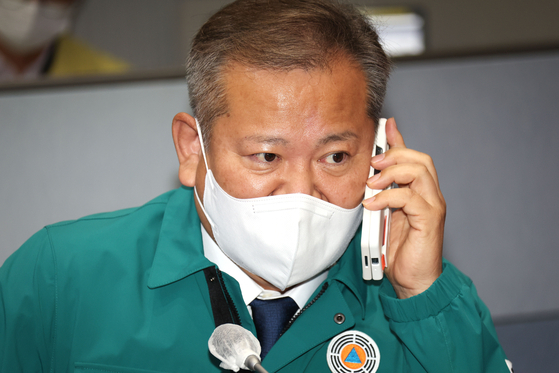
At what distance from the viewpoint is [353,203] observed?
1.20 metres

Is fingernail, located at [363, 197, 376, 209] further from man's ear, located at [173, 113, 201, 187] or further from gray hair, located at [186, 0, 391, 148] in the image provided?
man's ear, located at [173, 113, 201, 187]

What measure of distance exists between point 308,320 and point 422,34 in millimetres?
1858

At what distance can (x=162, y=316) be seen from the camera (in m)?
1.24

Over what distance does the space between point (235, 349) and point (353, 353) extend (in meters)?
0.47

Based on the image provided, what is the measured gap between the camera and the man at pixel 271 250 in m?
1.10

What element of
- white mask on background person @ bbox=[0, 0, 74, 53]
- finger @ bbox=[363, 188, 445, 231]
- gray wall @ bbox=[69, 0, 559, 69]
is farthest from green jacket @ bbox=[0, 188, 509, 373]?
white mask on background person @ bbox=[0, 0, 74, 53]

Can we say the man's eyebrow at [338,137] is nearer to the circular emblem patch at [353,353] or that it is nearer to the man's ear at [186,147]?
the man's ear at [186,147]

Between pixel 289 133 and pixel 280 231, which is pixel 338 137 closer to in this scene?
pixel 289 133

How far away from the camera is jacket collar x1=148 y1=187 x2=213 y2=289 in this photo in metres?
1.25

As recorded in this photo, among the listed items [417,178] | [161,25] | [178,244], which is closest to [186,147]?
[178,244]

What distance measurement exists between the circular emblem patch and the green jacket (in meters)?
0.01

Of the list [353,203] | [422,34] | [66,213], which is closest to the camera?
[353,203]

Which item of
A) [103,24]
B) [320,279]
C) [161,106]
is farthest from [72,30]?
[320,279]

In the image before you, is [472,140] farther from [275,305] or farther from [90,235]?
[90,235]
